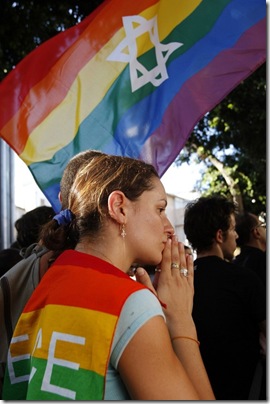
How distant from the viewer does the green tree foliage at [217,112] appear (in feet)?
20.8

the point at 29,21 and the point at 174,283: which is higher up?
the point at 29,21

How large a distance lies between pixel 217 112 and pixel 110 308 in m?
9.02

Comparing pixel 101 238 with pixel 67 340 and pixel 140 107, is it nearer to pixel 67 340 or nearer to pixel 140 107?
pixel 67 340

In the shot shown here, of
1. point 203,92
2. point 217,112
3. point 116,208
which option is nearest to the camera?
point 116,208

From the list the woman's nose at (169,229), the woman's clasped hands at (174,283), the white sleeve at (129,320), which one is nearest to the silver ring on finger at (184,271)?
the woman's clasped hands at (174,283)

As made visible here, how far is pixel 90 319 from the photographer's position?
1348 millimetres

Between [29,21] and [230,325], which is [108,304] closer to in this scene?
[230,325]

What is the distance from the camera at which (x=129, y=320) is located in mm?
1313

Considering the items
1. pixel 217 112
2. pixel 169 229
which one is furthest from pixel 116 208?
pixel 217 112

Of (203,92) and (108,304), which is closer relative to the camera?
(108,304)

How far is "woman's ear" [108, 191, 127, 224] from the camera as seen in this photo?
5.11 ft

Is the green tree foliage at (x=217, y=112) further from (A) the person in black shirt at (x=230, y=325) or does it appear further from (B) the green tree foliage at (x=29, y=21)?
(A) the person in black shirt at (x=230, y=325)

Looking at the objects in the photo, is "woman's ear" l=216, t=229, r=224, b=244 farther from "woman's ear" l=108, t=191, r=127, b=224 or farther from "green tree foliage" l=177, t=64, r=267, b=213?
"green tree foliage" l=177, t=64, r=267, b=213

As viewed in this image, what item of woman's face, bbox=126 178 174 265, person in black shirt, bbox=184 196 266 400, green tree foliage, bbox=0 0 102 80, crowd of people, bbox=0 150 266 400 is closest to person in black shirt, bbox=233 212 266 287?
person in black shirt, bbox=184 196 266 400
